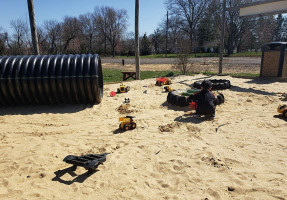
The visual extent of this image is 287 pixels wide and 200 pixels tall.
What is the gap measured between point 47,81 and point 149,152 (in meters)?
4.91

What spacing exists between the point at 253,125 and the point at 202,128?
1371mm

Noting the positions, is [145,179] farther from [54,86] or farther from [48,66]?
[48,66]

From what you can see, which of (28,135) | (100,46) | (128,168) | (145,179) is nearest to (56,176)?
(128,168)

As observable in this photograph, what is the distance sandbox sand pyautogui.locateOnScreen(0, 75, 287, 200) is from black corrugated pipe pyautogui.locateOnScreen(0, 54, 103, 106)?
0.45m

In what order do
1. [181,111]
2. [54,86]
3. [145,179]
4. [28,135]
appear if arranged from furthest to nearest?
[54,86] → [181,111] → [28,135] → [145,179]

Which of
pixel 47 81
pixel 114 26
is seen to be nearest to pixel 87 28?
pixel 114 26

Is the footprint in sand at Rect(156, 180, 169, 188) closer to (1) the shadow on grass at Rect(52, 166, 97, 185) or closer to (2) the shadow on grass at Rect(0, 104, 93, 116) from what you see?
(1) the shadow on grass at Rect(52, 166, 97, 185)

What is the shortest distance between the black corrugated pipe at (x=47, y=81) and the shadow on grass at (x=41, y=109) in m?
0.19

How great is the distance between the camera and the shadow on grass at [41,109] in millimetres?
7254

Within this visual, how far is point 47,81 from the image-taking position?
742cm

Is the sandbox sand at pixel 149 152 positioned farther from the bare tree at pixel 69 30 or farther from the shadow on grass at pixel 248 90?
the bare tree at pixel 69 30

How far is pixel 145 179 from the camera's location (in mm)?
3400

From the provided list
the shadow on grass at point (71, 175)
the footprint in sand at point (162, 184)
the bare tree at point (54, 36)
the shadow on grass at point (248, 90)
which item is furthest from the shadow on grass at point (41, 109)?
the bare tree at point (54, 36)

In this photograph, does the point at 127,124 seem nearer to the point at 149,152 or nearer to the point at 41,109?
the point at 149,152
